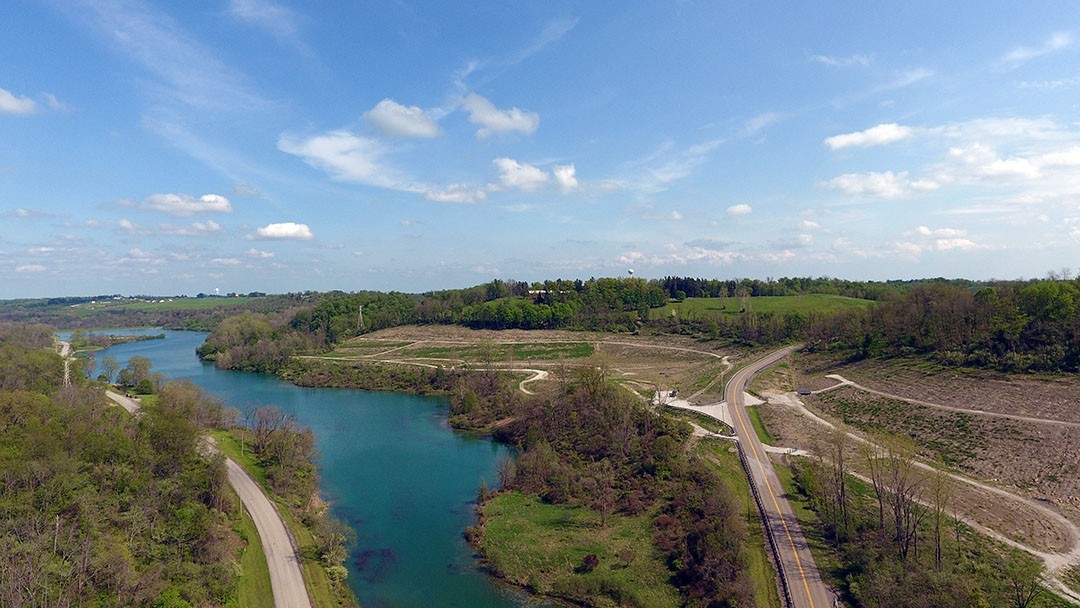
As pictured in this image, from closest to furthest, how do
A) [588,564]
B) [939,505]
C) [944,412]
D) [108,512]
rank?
[108,512]
[939,505]
[588,564]
[944,412]

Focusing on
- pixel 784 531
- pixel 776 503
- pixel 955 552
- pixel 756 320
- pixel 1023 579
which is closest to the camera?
pixel 1023 579

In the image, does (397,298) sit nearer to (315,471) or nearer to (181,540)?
(315,471)

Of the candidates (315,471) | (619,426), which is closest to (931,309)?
(619,426)

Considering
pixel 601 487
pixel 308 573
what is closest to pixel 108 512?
pixel 308 573

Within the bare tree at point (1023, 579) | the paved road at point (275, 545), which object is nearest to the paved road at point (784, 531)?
the bare tree at point (1023, 579)

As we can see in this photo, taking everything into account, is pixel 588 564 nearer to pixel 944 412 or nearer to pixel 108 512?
pixel 108 512
